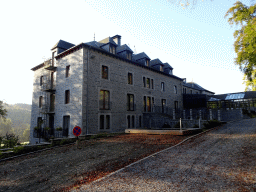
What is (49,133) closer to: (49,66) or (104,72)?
(49,66)

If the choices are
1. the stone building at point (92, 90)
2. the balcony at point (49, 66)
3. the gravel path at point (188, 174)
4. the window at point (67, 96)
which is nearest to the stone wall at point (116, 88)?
the stone building at point (92, 90)

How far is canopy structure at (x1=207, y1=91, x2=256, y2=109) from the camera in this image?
31.2 m

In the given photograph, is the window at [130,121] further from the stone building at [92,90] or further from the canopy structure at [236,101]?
the canopy structure at [236,101]

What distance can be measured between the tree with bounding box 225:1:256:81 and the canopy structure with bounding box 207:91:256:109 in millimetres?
24100

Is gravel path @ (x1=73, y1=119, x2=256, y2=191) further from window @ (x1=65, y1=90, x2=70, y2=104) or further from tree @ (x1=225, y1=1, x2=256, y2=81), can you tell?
window @ (x1=65, y1=90, x2=70, y2=104)

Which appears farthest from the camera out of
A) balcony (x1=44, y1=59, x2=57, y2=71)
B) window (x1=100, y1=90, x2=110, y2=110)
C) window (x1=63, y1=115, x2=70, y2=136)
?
balcony (x1=44, y1=59, x2=57, y2=71)

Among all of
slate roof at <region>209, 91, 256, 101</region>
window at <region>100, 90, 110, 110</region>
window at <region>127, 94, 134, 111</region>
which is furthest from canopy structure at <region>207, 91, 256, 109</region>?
window at <region>100, 90, 110, 110</region>

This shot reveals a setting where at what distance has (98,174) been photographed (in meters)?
5.17

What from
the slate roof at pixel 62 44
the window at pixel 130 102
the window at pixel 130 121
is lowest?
the window at pixel 130 121

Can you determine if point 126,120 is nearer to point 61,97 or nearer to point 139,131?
point 139,131

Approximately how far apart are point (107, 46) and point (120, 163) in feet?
53.4

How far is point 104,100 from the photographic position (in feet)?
58.7

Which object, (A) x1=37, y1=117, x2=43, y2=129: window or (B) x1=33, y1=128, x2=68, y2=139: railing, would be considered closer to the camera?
(B) x1=33, y1=128, x2=68, y2=139: railing

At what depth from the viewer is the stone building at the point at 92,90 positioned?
1655 cm
